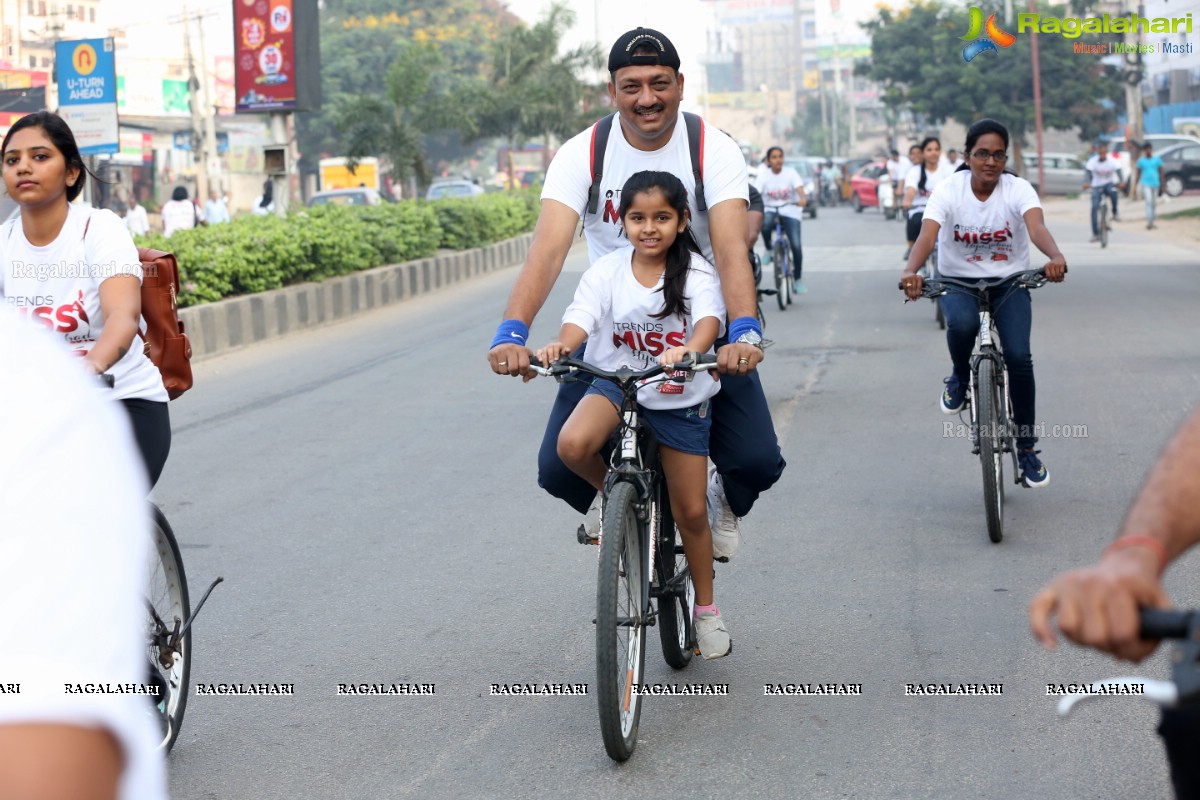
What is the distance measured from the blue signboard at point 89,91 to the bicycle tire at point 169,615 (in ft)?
44.3

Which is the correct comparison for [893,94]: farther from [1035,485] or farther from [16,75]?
[1035,485]

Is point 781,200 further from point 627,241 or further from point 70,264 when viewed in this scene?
point 70,264

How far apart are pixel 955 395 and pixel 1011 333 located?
59cm

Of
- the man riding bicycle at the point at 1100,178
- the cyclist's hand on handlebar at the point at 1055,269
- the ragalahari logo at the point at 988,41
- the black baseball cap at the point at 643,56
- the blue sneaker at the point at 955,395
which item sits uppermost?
the ragalahari logo at the point at 988,41

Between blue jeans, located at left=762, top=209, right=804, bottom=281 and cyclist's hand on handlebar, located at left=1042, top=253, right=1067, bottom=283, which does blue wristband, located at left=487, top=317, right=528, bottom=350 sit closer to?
cyclist's hand on handlebar, located at left=1042, top=253, right=1067, bottom=283

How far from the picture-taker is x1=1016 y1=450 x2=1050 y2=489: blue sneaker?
22.7 feet

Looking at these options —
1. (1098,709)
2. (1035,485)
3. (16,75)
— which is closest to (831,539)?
(1035,485)

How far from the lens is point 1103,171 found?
24.4 m

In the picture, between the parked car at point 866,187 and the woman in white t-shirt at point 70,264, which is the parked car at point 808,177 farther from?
the woman in white t-shirt at point 70,264

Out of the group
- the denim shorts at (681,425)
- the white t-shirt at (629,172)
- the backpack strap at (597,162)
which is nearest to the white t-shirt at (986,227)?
the white t-shirt at (629,172)

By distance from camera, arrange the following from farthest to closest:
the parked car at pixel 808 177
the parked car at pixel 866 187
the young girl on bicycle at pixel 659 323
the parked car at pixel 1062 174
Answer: the parked car at pixel 1062 174 < the parked car at pixel 866 187 < the parked car at pixel 808 177 < the young girl on bicycle at pixel 659 323

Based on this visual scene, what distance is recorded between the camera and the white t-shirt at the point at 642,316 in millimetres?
4453

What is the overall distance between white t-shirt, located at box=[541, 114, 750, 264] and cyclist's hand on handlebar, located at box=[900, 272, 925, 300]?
84.0 inches

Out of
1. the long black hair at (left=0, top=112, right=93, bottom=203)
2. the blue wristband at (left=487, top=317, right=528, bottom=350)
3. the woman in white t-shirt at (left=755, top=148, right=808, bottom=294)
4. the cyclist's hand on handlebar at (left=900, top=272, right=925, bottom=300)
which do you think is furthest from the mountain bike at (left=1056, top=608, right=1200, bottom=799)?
the woman in white t-shirt at (left=755, top=148, right=808, bottom=294)
